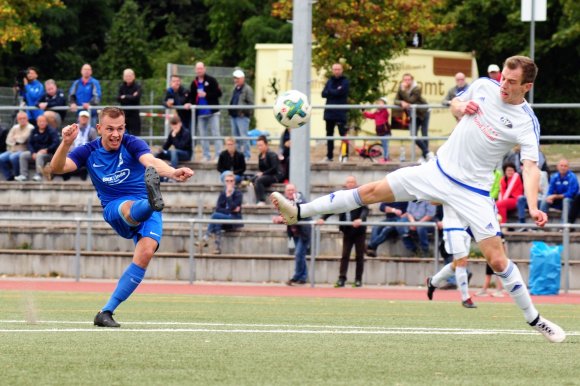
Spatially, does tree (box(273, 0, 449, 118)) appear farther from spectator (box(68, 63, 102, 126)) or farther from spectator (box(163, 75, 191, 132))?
spectator (box(68, 63, 102, 126))

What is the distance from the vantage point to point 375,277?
899 inches

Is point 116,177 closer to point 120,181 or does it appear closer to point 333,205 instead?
point 120,181

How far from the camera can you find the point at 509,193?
23281 millimetres

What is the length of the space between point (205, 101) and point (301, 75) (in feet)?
14.3

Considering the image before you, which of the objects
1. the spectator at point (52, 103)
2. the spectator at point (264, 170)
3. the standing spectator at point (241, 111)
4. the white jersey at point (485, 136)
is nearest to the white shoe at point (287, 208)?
the white jersey at point (485, 136)

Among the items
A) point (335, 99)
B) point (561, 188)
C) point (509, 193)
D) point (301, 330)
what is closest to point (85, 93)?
point (335, 99)

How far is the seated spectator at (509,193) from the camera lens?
76.2 feet

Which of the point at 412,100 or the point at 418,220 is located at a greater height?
the point at 412,100

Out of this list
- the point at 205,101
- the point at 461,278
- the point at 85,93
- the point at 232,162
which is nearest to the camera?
the point at 461,278

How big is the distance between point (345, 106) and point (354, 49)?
7239 millimetres

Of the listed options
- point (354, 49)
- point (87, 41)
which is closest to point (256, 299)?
point (354, 49)

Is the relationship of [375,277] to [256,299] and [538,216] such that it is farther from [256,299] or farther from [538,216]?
[538,216]

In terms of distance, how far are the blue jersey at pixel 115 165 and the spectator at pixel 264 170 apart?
541 inches

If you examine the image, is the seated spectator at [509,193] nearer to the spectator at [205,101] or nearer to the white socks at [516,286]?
the spectator at [205,101]
